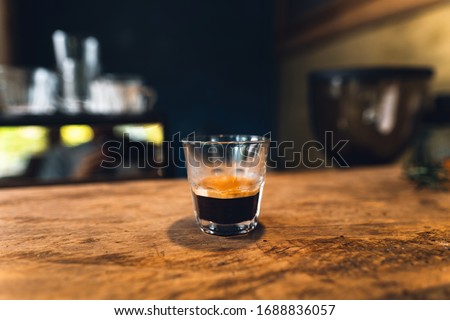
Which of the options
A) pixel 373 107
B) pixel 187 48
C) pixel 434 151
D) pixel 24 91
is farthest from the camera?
pixel 187 48

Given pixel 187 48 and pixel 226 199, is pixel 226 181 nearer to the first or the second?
pixel 226 199

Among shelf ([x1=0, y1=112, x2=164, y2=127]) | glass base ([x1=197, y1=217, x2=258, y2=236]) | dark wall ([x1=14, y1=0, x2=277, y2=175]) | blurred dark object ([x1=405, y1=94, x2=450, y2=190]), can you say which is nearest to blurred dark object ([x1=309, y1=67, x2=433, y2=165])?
blurred dark object ([x1=405, y1=94, x2=450, y2=190])

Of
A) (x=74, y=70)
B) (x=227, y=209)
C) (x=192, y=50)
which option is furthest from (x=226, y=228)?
(x=192, y=50)

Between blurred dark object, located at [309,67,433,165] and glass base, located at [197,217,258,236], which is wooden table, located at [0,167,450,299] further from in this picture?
blurred dark object, located at [309,67,433,165]

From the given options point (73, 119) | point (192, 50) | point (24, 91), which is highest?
point (192, 50)

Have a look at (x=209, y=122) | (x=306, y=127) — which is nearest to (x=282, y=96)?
(x=306, y=127)

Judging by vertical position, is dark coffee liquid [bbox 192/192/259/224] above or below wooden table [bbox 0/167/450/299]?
above
